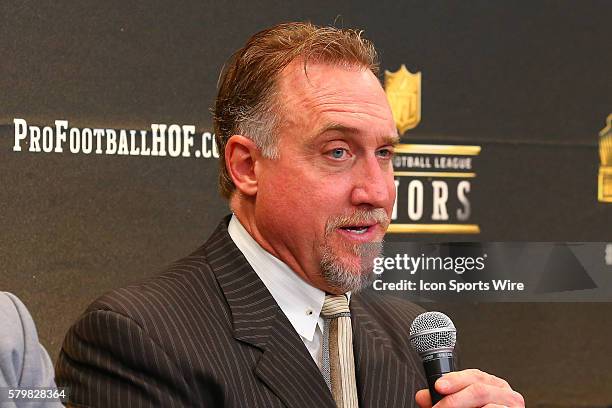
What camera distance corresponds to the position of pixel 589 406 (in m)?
3.06

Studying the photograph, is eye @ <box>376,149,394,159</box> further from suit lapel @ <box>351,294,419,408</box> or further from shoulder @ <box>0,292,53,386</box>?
shoulder @ <box>0,292,53,386</box>

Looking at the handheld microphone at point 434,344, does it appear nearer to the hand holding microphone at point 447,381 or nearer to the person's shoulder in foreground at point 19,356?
the hand holding microphone at point 447,381

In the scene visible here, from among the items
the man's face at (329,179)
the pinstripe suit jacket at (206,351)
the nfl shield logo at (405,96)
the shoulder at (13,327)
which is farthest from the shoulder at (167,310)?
the nfl shield logo at (405,96)

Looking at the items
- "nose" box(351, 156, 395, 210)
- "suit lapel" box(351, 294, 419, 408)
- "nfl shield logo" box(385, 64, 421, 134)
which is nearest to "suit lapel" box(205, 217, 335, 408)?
"suit lapel" box(351, 294, 419, 408)

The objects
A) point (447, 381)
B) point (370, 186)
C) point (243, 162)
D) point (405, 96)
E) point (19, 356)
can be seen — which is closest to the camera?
point (19, 356)

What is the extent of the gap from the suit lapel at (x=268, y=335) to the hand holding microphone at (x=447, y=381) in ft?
0.91

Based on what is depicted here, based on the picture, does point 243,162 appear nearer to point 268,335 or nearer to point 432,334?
point 268,335

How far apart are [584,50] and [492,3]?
348mm

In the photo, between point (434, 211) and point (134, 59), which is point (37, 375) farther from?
point (434, 211)

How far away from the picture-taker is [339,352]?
175 cm

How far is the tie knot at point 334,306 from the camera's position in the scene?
5.85 ft

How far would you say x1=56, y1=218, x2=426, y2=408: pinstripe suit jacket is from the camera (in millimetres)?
1573

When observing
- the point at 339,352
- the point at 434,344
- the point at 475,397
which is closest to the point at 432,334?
the point at 434,344

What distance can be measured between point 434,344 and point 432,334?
0.02 metres
